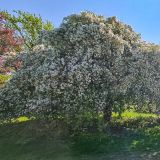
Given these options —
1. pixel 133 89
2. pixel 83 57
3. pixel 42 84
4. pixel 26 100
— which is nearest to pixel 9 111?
pixel 26 100

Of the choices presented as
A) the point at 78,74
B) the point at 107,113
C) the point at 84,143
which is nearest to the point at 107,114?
the point at 107,113

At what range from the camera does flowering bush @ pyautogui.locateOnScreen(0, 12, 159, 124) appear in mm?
20016

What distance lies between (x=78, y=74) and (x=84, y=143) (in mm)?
2967

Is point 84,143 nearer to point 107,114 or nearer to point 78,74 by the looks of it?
point 78,74

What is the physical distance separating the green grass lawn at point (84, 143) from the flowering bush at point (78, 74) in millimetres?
980

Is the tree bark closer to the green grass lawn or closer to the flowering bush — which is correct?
the flowering bush

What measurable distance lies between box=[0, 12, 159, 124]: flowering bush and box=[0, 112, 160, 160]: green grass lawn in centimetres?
98

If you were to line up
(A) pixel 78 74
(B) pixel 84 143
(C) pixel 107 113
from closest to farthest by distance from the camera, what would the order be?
(B) pixel 84 143 → (A) pixel 78 74 → (C) pixel 107 113

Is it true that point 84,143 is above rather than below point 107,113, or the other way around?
below

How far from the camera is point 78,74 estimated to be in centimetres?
1997

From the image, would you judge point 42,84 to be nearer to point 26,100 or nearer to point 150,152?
point 26,100

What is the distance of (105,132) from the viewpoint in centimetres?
2067

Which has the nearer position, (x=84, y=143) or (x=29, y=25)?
(x=84, y=143)

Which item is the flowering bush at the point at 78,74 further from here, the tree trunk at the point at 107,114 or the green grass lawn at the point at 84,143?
the green grass lawn at the point at 84,143
